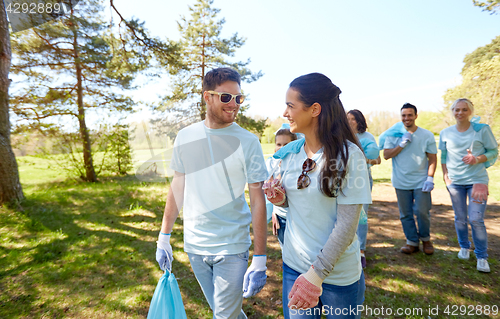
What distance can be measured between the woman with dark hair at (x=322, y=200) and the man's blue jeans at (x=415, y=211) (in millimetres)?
2673

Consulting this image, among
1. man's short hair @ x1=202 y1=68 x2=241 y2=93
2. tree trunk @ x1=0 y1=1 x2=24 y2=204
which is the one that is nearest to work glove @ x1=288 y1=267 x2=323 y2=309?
man's short hair @ x1=202 y1=68 x2=241 y2=93

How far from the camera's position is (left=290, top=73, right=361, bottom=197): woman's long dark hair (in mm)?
1249

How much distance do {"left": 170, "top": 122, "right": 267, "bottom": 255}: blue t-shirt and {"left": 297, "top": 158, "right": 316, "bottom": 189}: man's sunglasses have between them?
1.29 feet

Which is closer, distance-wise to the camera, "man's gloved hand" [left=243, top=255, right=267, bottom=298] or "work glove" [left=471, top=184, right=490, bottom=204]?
"man's gloved hand" [left=243, top=255, right=267, bottom=298]

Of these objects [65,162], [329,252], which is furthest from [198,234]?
[65,162]

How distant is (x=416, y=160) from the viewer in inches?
140

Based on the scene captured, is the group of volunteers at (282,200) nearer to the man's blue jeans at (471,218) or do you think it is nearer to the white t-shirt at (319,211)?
the white t-shirt at (319,211)

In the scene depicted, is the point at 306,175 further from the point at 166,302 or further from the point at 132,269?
the point at 132,269

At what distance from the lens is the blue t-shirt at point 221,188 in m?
1.67

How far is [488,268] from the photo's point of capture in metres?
3.21

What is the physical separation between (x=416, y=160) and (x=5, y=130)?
756cm
